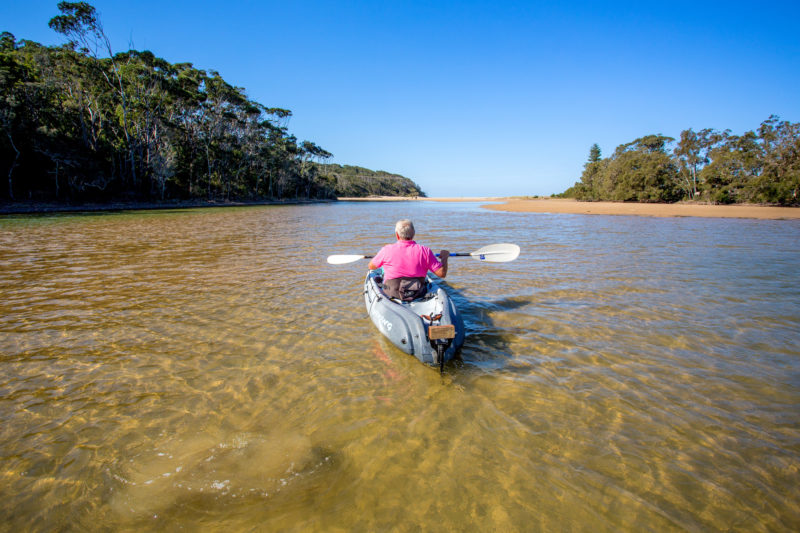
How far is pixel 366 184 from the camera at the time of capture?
133 m

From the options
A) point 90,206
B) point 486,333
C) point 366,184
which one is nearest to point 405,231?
point 486,333

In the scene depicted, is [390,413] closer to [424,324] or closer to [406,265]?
[424,324]

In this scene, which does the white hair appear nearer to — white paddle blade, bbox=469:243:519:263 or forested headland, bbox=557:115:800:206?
white paddle blade, bbox=469:243:519:263

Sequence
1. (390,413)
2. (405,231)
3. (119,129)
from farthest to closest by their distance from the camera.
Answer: (119,129) → (405,231) → (390,413)

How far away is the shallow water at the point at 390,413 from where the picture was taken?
7.89ft

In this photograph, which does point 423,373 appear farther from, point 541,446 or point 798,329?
point 798,329

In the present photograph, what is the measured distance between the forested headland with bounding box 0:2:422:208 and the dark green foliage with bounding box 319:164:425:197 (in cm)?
3491

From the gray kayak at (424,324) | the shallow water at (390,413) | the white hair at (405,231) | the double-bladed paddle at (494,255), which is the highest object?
the white hair at (405,231)

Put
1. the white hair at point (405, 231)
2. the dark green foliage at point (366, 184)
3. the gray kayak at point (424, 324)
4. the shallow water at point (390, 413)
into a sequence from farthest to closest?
the dark green foliage at point (366, 184), the white hair at point (405, 231), the gray kayak at point (424, 324), the shallow water at point (390, 413)

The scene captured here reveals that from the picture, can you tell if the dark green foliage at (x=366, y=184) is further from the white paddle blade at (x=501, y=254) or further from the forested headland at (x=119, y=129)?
the white paddle blade at (x=501, y=254)

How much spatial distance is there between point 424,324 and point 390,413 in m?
1.17

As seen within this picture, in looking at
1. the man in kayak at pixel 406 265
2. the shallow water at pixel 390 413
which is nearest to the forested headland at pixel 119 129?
the shallow water at pixel 390 413

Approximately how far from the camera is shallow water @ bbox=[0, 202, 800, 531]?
2.40 metres

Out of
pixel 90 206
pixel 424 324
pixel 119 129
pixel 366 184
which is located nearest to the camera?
pixel 424 324
